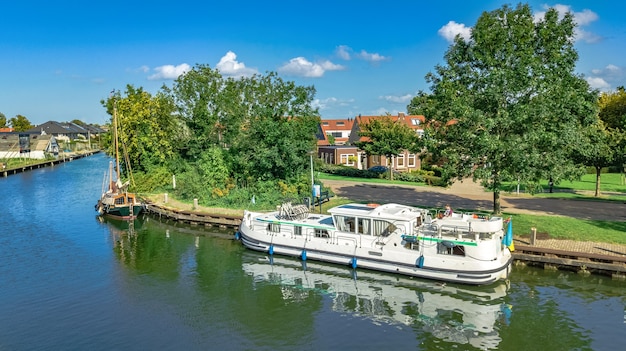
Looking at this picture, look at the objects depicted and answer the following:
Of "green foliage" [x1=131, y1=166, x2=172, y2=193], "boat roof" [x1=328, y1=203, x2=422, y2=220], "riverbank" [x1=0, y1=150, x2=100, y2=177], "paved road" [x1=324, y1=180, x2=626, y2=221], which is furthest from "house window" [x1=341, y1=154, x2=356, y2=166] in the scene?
"riverbank" [x1=0, y1=150, x2=100, y2=177]

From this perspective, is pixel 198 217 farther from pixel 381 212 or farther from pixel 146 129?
pixel 146 129

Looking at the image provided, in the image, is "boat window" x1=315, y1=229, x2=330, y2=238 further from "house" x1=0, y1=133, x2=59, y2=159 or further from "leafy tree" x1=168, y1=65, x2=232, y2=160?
"house" x1=0, y1=133, x2=59, y2=159

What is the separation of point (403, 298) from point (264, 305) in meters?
7.24

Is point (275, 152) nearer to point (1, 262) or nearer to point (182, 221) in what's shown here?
point (182, 221)

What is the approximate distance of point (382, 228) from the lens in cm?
2880

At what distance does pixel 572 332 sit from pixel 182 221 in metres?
33.4

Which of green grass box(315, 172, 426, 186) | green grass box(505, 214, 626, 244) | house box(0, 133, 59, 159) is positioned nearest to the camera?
green grass box(505, 214, 626, 244)

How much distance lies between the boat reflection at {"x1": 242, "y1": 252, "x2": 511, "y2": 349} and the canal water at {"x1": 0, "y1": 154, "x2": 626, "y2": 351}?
6 cm

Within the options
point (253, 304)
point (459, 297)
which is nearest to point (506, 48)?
point (459, 297)

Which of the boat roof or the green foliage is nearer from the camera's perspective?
the boat roof

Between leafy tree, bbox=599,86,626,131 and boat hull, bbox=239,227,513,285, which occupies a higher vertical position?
leafy tree, bbox=599,86,626,131

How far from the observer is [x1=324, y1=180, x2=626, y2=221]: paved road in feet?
124

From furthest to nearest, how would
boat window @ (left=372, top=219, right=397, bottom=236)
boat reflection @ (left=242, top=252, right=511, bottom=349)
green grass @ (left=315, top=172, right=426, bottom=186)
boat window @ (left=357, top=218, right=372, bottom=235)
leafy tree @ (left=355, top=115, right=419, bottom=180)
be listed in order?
1. leafy tree @ (left=355, top=115, right=419, bottom=180)
2. green grass @ (left=315, top=172, right=426, bottom=186)
3. boat window @ (left=357, top=218, right=372, bottom=235)
4. boat window @ (left=372, top=219, right=397, bottom=236)
5. boat reflection @ (left=242, top=252, right=511, bottom=349)

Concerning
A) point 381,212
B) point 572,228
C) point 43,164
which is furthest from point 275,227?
point 43,164
